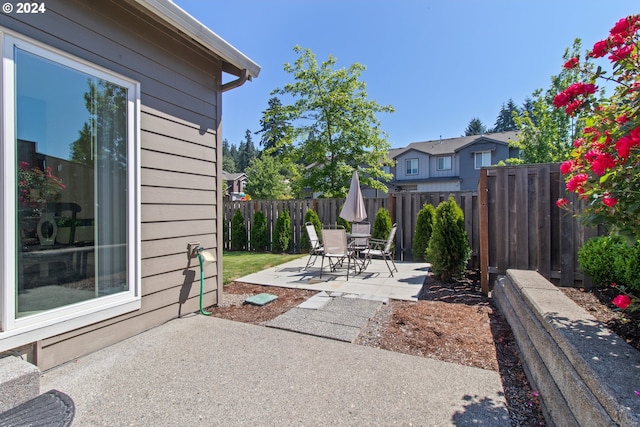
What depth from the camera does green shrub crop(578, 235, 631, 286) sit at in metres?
3.24

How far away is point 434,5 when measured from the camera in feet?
20.4

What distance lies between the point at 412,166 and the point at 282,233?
17.2 metres

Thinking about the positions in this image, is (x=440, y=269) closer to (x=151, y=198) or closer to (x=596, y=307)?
(x=596, y=307)

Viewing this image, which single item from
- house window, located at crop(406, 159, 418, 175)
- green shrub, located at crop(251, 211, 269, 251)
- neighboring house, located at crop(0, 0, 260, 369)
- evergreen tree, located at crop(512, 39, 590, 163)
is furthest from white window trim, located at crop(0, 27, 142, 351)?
house window, located at crop(406, 159, 418, 175)

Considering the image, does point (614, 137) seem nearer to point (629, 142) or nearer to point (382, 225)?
point (629, 142)

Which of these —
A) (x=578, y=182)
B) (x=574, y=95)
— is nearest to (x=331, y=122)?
(x=574, y=95)

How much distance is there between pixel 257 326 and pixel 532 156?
592 inches

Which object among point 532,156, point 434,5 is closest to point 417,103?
point 532,156

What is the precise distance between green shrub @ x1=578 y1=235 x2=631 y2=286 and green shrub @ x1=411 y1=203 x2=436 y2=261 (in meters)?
3.61

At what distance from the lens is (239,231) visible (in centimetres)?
1016

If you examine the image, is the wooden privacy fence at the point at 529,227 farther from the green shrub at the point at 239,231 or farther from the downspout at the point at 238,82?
the green shrub at the point at 239,231

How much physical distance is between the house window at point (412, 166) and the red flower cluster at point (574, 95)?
74.1 feet

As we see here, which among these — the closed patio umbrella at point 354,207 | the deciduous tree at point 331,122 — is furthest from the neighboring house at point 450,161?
the closed patio umbrella at point 354,207

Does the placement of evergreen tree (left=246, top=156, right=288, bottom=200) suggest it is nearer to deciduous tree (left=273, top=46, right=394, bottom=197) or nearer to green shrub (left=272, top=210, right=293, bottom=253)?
deciduous tree (left=273, top=46, right=394, bottom=197)
